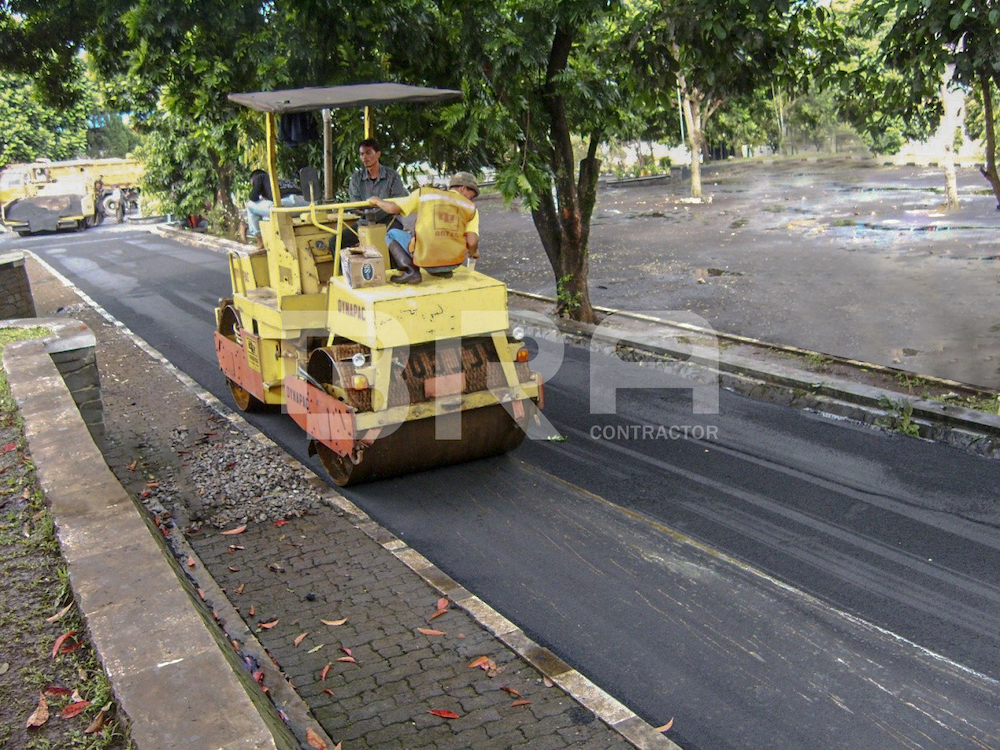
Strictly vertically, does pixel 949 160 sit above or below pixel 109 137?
below

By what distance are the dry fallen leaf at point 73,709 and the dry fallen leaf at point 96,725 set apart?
13 cm

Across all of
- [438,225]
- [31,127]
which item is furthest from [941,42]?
[31,127]

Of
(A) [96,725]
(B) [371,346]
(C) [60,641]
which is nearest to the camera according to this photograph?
(A) [96,725]

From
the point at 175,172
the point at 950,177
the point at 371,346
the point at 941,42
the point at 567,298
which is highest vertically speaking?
the point at 941,42

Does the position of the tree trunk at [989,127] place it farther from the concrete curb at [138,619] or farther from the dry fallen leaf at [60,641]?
the dry fallen leaf at [60,641]

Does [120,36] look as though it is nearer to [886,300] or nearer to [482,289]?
[482,289]

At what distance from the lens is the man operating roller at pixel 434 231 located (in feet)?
24.8

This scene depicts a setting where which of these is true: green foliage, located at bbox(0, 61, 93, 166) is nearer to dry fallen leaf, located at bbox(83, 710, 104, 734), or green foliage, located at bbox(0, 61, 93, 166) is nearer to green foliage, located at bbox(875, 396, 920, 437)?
green foliage, located at bbox(875, 396, 920, 437)

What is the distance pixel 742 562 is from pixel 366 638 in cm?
239

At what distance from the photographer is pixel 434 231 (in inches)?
298

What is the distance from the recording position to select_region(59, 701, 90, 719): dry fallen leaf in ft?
12.5

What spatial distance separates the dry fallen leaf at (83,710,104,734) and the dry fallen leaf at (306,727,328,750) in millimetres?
1098

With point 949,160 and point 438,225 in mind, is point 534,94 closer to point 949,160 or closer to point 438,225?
point 438,225

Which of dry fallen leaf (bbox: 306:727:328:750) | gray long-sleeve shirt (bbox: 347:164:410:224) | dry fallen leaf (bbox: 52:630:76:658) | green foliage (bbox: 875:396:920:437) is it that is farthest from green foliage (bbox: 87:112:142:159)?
dry fallen leaf (bbox: 306:727:328:750)
